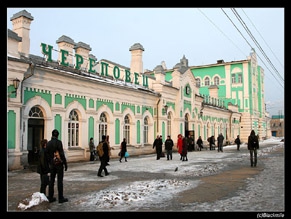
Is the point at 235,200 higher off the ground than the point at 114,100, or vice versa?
the point at 114,100

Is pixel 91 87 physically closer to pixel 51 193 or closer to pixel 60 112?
pixel 60 112

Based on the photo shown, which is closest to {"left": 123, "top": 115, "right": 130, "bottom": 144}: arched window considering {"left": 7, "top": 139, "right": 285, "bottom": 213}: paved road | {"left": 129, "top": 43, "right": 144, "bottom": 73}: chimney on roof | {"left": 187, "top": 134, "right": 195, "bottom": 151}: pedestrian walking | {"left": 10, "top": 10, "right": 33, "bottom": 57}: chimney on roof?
{"left": 129, "top": 43, "right": 144, "bottom": 73}: chimney on roof

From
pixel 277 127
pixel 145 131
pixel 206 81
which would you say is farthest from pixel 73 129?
pixel 277 127

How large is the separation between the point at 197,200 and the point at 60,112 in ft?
34.9

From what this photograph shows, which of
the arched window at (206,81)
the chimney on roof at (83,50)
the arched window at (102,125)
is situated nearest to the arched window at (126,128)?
the arched window at (102,125)

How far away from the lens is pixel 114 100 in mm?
20234

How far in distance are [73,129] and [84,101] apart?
1724mm

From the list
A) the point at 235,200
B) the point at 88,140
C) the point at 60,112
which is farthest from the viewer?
the point at 88,140

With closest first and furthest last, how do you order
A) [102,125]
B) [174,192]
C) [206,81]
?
1. [174,192]
2. [102,125]
3. [206,81]

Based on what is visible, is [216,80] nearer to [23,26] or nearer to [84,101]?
[84,101]

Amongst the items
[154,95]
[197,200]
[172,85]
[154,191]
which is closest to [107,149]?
[154,191]

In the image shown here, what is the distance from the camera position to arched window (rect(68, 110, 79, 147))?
55.6 ft

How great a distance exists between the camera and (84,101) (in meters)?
17.8

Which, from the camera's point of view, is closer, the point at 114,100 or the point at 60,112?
the point at 60,112
